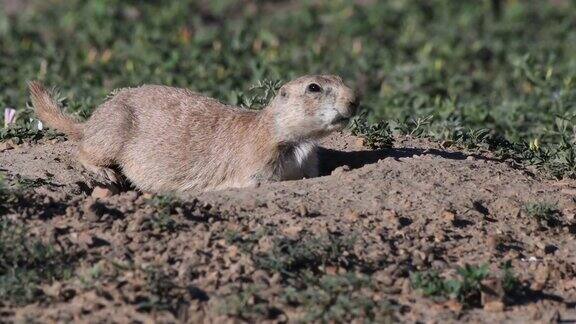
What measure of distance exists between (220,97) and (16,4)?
5.05 meters

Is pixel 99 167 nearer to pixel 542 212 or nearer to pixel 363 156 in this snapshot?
pixel 363 156

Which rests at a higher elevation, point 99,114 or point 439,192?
point 99,114

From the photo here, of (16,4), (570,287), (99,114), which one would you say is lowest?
(570,287)

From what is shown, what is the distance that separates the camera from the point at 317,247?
5895mm

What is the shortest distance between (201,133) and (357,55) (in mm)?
4803

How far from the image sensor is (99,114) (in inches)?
Answer: 317

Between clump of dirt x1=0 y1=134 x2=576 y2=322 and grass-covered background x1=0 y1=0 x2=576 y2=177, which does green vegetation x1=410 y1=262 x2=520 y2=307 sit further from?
grass-covered background x1=0 y1=0 x2=576 y2=177

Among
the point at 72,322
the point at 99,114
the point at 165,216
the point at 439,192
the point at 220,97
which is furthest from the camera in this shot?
the point at 220,97

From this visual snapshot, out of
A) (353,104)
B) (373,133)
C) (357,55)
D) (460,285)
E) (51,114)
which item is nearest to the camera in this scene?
(460,285)

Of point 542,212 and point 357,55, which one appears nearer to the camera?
point 542,212

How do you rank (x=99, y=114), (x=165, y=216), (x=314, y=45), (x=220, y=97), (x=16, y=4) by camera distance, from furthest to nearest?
(x=16, y=4)
(x=314, y=45)
(x=220, y=97)
(x=99, y=114)
(x=165, y=216)

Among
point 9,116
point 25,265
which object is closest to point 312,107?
point 25,265

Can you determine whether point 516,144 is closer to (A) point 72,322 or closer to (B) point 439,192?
(B) point 439,192

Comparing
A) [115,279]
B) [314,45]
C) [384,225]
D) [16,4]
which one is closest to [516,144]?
[384,225]
